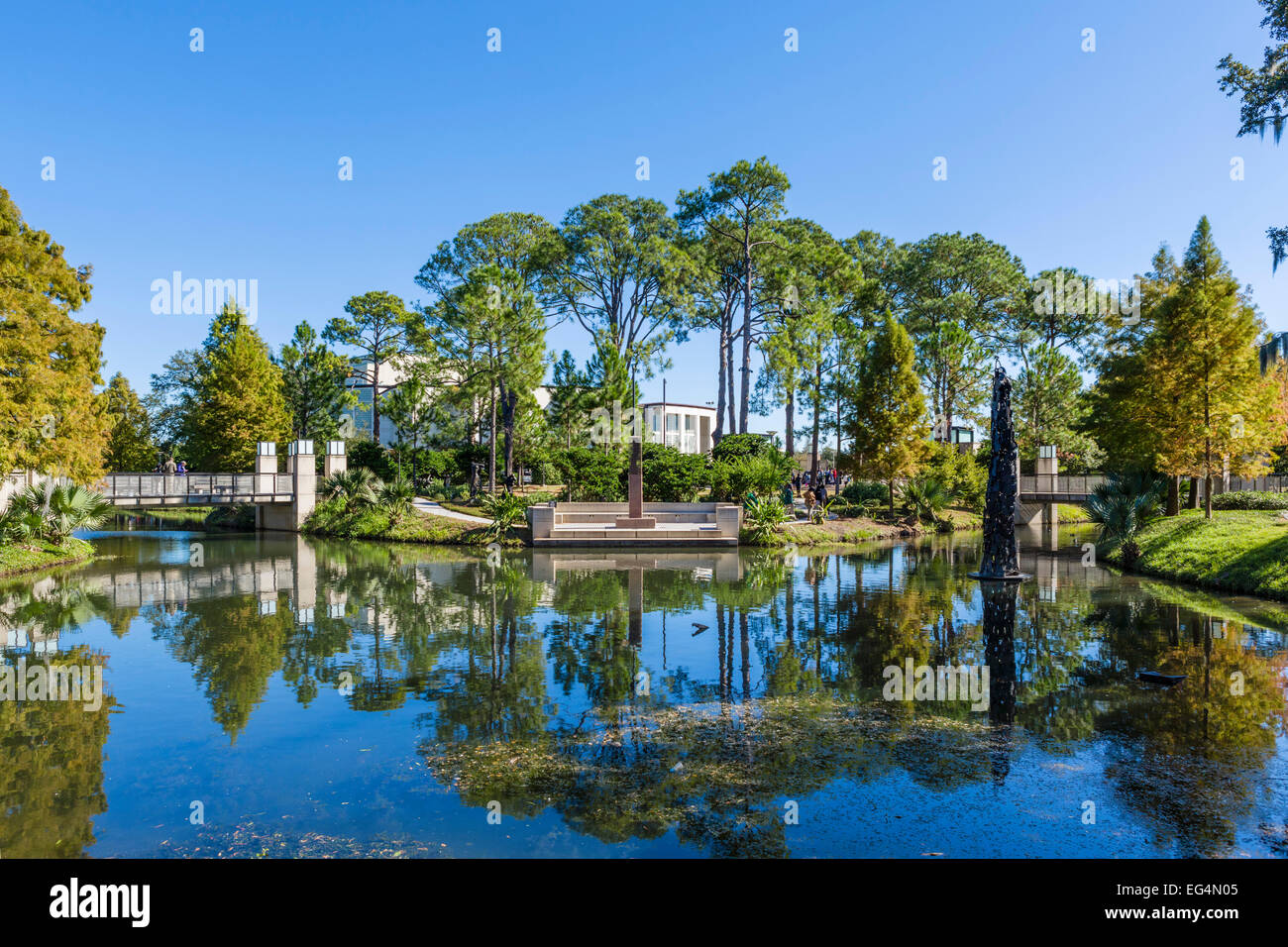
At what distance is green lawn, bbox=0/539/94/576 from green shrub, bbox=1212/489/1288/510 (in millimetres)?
38887

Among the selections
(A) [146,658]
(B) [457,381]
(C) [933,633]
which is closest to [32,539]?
(A) [146,658]

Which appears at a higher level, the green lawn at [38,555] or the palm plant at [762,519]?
the palm plant at [762,519]

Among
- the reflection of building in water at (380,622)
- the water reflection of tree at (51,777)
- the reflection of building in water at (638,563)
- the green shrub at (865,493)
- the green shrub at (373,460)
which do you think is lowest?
the reflection of building in water at (638,563)

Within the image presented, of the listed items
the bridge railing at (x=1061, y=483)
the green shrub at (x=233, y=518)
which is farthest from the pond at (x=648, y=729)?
the green shrub at (x=233, y=518)

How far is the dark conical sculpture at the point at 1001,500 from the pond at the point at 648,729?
2389mm

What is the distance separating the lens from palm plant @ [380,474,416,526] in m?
30.4

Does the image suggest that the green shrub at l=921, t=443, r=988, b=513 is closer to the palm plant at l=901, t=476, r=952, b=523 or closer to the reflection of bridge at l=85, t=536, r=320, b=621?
the palm plant at l=901, t=476, r=952, b=523

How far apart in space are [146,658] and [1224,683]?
44.8ft

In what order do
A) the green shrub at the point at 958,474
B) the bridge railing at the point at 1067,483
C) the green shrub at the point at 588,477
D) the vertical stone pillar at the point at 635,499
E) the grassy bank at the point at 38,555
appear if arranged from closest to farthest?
1. the grassy bank at the point at 38,555
2. the vertical stone pillar at the point at 635,499
3. the green shrub at the point at 588,477
4. the bridge railing at the point at 1067,483
5. the green shrub at the point at 958,474

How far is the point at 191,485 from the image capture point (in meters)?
30.0

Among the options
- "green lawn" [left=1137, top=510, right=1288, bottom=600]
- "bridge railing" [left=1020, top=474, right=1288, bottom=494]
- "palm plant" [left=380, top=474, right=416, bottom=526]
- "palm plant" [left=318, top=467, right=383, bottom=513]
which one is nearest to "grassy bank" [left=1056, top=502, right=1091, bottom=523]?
"bridge railing" [left=1020, top=474, right=1288, bottom=494]

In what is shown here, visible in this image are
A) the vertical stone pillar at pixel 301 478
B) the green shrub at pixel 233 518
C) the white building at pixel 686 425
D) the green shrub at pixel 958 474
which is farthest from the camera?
the white building at pixel 686 425

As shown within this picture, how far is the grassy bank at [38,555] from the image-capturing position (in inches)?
771

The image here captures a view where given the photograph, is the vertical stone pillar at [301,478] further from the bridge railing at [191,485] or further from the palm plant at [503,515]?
the palm plant at [503,515]
